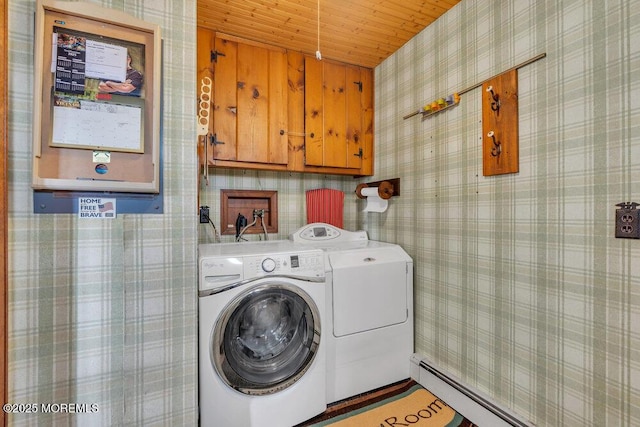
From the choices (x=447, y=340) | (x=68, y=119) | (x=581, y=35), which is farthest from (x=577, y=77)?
(x=68, y=119)

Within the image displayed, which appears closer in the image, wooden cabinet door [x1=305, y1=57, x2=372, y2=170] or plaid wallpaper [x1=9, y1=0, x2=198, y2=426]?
plaid wallpaper [x1=9, y1=0, x2=198, y2=426]

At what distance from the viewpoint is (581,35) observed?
3.70 ft

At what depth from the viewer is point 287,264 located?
59.3 inches

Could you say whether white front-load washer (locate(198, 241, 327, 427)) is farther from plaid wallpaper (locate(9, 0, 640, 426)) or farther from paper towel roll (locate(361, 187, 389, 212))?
A: paper towel roll (locate(361, 187, 389, 212))

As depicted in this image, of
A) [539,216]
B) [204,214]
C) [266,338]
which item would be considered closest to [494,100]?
[539,216]

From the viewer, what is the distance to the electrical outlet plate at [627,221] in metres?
0.98

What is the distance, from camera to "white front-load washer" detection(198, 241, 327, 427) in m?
1.33

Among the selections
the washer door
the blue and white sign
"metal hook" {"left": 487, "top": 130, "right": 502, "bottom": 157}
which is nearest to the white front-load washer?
the washer door

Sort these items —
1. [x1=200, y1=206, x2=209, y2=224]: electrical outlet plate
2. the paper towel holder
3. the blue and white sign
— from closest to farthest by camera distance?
the blue and white sign, [x1=200, y1=206, x2=209, y2=224]: electrical outlet plate, the paper towel holder

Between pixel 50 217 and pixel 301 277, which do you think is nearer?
pixel 50 217

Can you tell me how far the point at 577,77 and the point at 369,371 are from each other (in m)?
1.90

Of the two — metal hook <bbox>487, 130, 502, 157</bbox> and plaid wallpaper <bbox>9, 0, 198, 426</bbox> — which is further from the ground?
metal hook <bbox>487, 130, 502, 157</bbox>

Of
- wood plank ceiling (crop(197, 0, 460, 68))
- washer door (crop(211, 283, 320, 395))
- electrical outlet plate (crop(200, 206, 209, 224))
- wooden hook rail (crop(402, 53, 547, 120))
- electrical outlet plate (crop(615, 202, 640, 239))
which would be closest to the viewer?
electrical outlet plate (crop(615, 202, 640, 239))

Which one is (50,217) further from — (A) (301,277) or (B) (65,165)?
Result: (A) (301,277)
